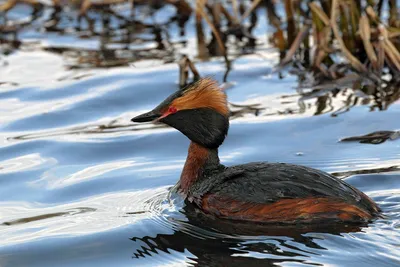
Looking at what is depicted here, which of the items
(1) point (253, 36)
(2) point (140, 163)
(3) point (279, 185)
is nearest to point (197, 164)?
(3) point (279, 185)

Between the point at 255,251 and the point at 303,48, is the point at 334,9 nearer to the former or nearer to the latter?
the point at 303,48

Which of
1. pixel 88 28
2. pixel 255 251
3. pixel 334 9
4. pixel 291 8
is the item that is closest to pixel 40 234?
pixel 255 251

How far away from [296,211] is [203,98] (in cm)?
118

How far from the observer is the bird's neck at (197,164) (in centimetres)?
693

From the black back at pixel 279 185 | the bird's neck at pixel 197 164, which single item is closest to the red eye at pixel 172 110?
the bird's neck at pixel 197 164

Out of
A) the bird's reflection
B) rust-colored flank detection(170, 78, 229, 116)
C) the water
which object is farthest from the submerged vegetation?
the bird's reflection

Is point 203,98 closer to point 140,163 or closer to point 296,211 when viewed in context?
point 296,211

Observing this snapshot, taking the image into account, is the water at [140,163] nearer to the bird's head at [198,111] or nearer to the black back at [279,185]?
the black back at [279,185]

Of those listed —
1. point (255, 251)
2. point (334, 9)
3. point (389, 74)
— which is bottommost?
point (255, 251)

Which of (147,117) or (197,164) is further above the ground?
(147,117)

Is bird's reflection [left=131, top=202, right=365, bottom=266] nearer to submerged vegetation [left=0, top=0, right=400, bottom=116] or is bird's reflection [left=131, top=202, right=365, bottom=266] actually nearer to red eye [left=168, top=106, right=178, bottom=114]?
red eye [left=168, top=106, right=178, bottom=114]

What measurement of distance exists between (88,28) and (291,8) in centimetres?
356

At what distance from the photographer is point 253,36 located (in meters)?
12.1

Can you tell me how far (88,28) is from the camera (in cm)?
1296
